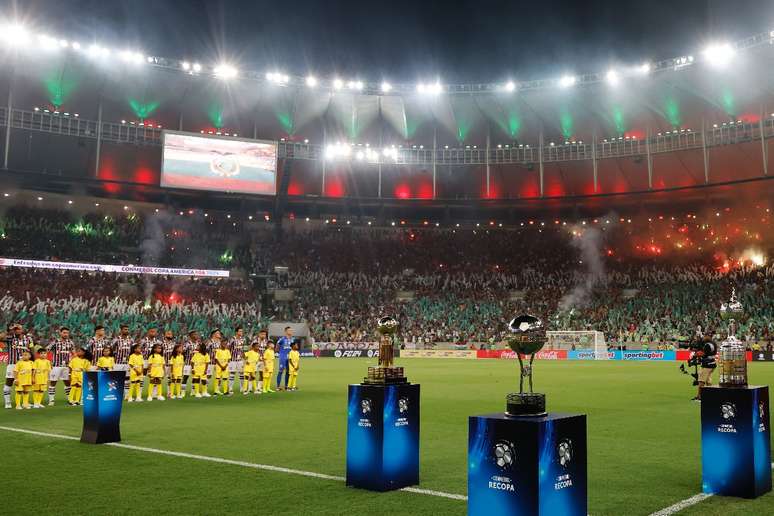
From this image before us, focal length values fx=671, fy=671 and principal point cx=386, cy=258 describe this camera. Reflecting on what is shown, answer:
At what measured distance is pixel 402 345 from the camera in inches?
1998

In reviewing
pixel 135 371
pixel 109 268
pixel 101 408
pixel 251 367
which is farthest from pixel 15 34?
pixel 101 408

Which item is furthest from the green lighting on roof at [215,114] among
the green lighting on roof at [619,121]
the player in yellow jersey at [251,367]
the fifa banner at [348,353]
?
the player in yellow jersey at [251,367]

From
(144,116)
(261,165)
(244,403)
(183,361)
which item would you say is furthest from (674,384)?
(144,116)

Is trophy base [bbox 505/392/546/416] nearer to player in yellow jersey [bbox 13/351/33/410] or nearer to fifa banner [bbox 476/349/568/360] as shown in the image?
player in yellow jersey [bbox 13/351/33/410]

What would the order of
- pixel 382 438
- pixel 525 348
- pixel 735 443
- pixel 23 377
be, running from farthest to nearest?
pixel 23 377
pixel 382 438
pixel 735 443
pixel 525 348

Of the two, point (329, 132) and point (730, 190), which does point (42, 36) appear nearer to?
point (329, 132)

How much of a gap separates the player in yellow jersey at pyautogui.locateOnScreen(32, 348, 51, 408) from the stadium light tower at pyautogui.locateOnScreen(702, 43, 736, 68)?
146ft

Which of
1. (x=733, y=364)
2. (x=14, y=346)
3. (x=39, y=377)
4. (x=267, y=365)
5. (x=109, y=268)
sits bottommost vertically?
(x=39, y=377)

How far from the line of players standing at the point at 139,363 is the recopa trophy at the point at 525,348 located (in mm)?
14680

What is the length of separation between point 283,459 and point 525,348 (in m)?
5.59

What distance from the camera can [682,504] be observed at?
23.3 ft

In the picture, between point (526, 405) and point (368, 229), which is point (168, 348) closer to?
point (526, 405)

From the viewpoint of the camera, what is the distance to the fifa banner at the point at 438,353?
1882 inches

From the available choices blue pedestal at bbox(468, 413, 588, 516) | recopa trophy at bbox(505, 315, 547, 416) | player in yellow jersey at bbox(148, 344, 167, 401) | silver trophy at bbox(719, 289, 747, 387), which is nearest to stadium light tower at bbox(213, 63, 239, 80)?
player in yellow jersey at bbox(148, 344, 167, 401)
